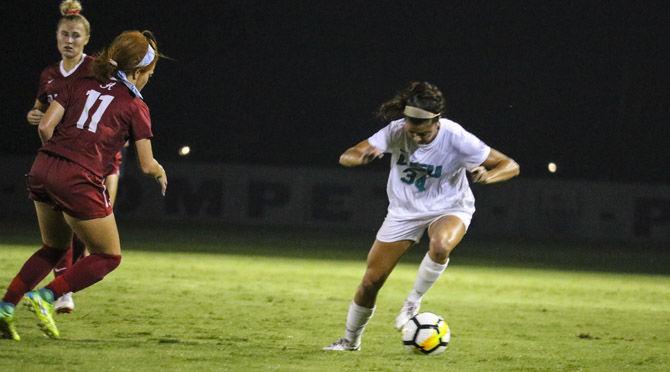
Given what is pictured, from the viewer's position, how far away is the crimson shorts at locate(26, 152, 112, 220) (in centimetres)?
677

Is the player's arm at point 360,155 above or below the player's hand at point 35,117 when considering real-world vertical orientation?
below

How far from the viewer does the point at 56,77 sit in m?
8.64

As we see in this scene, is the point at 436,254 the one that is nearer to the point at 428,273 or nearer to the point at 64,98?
the point at 428,273

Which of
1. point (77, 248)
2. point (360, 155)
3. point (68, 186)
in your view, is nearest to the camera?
point (68, 186)

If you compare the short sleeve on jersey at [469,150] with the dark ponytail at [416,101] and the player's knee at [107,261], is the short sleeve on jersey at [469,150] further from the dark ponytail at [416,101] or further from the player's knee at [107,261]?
the player's knee at [107,261]

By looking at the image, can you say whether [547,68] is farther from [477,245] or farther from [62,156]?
[62,156]

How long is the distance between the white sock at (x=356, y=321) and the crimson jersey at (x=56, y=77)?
2.94 metres

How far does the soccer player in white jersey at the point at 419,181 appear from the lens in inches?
284

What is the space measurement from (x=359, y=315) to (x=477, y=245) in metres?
13.0

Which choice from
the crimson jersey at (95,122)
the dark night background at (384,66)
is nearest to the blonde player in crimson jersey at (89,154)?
the crimson jersey at (95,122)

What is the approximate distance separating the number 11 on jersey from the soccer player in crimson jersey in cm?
122

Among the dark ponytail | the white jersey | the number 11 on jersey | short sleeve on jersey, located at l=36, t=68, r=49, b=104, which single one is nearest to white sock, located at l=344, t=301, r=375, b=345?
the white jersey

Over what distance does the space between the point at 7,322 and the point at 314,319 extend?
2.92 meters

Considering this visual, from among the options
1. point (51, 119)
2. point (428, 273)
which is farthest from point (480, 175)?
point (51, 119)
